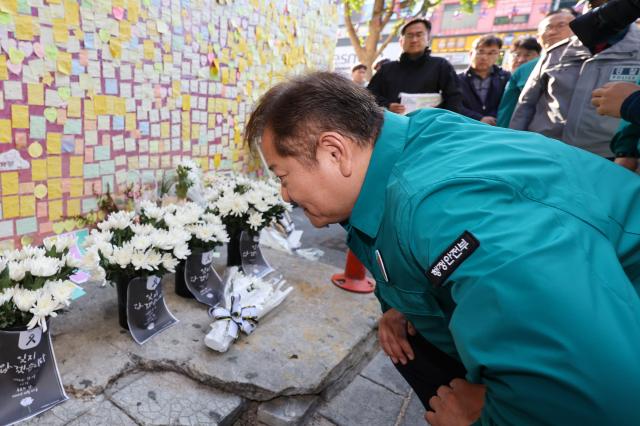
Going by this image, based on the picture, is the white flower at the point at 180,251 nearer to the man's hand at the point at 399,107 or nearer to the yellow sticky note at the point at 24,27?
the yellow sticky note at the point at 24,27

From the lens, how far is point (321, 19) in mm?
5027

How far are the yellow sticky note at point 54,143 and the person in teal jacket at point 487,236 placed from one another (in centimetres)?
195

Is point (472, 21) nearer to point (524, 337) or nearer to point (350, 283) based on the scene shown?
point (350, 283)

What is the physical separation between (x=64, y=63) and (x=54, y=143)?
0.50 m

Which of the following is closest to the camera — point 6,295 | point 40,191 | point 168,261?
point 6,295

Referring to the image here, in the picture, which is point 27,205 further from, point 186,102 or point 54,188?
point 186,102

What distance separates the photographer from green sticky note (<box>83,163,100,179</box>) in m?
2.69

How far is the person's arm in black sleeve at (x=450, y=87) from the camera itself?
9.91ft

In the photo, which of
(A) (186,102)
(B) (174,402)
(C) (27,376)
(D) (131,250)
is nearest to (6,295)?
(C) (27,376)

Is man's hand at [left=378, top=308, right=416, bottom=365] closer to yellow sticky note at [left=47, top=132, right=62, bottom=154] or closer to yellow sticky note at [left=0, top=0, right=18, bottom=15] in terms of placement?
yellow sticky note at [left=47, top=132, right=62, bottom=154]

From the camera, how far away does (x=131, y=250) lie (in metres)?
1.63

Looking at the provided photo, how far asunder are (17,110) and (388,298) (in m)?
2.41

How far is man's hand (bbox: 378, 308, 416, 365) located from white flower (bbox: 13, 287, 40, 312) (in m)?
1.20

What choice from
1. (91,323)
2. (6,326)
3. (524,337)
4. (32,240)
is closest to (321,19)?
(32,240)
